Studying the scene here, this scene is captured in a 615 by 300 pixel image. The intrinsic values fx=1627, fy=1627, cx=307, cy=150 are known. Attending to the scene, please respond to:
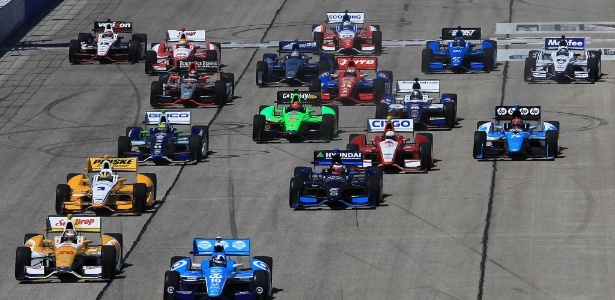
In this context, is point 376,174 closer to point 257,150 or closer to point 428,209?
point 428,209

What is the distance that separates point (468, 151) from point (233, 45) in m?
21.7

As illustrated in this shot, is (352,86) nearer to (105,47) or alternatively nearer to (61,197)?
(105,47)

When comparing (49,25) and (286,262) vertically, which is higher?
(49,25)

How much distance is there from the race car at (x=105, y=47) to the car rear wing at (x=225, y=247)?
99.3 ft

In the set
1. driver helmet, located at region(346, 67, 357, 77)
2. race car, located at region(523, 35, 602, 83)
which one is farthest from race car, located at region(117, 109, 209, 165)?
race car, located at region(523, 35, 602, 83)

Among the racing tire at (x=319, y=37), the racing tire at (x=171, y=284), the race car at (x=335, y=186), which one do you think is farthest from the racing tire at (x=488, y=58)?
the racing tire at (x=171, y=284)

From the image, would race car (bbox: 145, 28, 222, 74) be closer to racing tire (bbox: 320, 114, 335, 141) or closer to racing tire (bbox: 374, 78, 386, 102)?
racing tire (bbox: 374, 78, 386, 102)

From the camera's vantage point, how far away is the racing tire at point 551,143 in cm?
4750

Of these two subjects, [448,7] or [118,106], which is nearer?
[118,106]

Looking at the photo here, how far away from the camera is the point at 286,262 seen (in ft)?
125

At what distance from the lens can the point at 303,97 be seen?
54.0 metres

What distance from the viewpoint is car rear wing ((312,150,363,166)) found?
144ft

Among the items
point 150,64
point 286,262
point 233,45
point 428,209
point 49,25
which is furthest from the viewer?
point 49,25

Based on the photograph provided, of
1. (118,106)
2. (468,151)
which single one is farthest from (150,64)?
(468,151)
